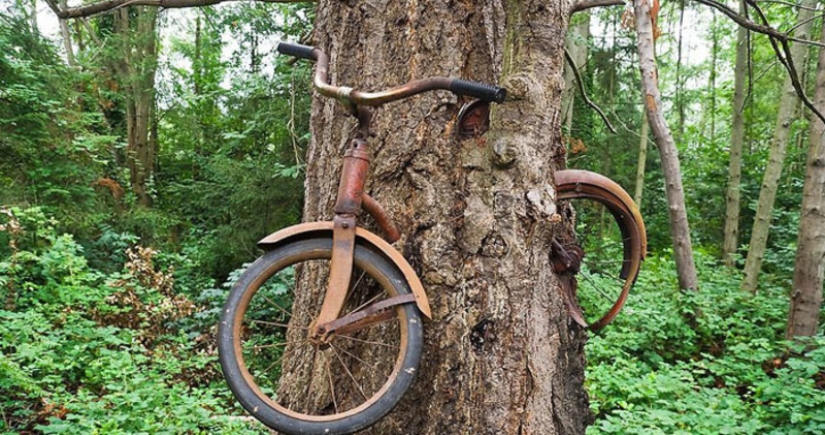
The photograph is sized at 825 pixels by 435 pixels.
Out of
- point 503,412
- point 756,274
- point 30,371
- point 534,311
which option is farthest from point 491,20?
point 756,274

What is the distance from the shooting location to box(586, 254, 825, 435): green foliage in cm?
→ 346

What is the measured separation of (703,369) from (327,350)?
182 inches

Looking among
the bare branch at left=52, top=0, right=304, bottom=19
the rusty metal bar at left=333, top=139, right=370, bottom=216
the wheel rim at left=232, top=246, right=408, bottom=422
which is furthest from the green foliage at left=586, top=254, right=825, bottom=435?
the bare branch at left=52, top=0, right=304, bottom=19

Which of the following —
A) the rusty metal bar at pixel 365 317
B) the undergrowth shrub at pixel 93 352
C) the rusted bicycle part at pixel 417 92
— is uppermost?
the rusted bicycle part at pixel 417 92

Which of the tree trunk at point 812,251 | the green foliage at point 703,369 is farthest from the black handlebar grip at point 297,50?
the tree trunk at point 812,251

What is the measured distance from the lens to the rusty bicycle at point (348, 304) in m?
1.25

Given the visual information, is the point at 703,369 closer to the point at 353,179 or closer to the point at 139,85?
the point at 353,179

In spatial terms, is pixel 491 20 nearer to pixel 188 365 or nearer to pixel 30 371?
pixel 30 371

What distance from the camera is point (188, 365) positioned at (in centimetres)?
484

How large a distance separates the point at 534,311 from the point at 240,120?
7.63 meters

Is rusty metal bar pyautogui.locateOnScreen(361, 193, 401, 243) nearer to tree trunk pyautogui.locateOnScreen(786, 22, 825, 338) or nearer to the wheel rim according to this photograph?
the wheel rim

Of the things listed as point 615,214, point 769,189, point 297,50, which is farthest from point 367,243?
point 769,189

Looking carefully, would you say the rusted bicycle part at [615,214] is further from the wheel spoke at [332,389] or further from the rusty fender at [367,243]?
the wheel spoke at [332,389]

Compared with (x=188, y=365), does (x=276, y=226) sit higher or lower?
higher
